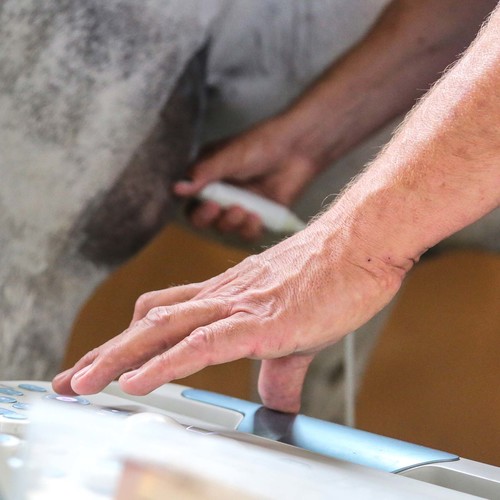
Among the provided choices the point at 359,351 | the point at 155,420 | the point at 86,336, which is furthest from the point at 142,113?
the point at 155,420

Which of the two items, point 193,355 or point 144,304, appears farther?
point 144,304

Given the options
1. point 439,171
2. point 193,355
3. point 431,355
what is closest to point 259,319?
point 193,355

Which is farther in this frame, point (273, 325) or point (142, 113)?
point (142, 113)

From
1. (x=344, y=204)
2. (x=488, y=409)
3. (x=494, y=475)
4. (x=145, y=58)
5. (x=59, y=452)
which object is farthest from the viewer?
(x=145, y=58)

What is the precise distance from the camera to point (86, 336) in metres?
1.09

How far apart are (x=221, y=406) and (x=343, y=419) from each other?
492 millimetres

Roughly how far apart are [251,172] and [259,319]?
0.62 meters

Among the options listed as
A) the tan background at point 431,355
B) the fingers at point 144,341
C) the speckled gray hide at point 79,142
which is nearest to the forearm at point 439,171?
the fingers at point 144,341

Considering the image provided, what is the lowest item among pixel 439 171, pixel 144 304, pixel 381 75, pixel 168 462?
pixel 168 462

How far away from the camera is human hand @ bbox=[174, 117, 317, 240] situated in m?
1.12

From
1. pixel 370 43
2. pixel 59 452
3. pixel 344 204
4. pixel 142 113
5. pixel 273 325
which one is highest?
pixel 370 43

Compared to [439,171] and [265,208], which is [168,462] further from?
[265,208]

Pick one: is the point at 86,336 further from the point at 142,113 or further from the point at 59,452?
the point at 59,452

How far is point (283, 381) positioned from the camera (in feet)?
2.10
